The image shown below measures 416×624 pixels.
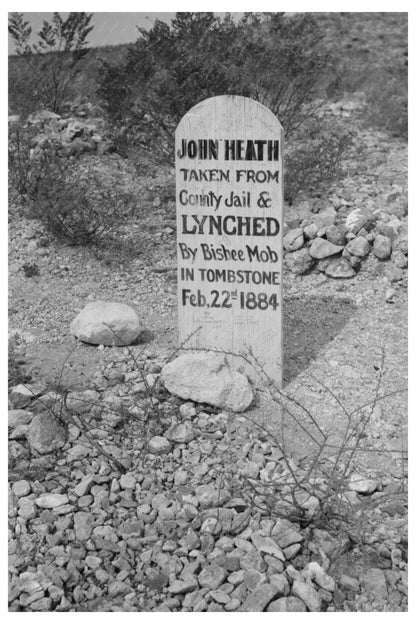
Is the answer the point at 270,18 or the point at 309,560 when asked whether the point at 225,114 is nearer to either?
the point at 309,560

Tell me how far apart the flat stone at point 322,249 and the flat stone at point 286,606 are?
395cm

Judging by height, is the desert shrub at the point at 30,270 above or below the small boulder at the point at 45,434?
above

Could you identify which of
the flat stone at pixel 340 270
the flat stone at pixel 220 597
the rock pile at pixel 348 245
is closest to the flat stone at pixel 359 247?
the rock pile at pixel 348 245

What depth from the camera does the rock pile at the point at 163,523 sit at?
117 inches

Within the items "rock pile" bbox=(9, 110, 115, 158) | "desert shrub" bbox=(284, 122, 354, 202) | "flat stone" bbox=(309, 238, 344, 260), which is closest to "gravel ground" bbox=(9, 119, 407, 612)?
"flat stone" bbox=(309, 238, 344, 260)

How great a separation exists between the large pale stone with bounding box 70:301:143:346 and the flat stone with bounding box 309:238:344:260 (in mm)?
1972

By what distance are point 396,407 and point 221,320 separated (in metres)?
1.20

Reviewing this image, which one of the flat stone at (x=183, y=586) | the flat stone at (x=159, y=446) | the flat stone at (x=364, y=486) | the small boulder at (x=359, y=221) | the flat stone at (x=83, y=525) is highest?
the small boulder at (x=359, y=221)

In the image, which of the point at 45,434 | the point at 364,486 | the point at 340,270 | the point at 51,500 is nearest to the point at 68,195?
the point at 340,270

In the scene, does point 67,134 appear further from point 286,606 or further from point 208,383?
point 286,606

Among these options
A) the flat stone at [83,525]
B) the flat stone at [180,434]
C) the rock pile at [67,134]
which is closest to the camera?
the flat stone at [83,525]

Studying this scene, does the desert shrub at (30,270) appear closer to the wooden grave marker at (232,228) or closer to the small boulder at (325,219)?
the wooden grave marker at (232,228)

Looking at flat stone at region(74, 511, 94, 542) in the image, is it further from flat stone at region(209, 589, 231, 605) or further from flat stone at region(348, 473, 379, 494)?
flat stone at region(348, 473, 379, 494)

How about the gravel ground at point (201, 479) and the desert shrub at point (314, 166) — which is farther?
the desert shrub at point (314, 166)
